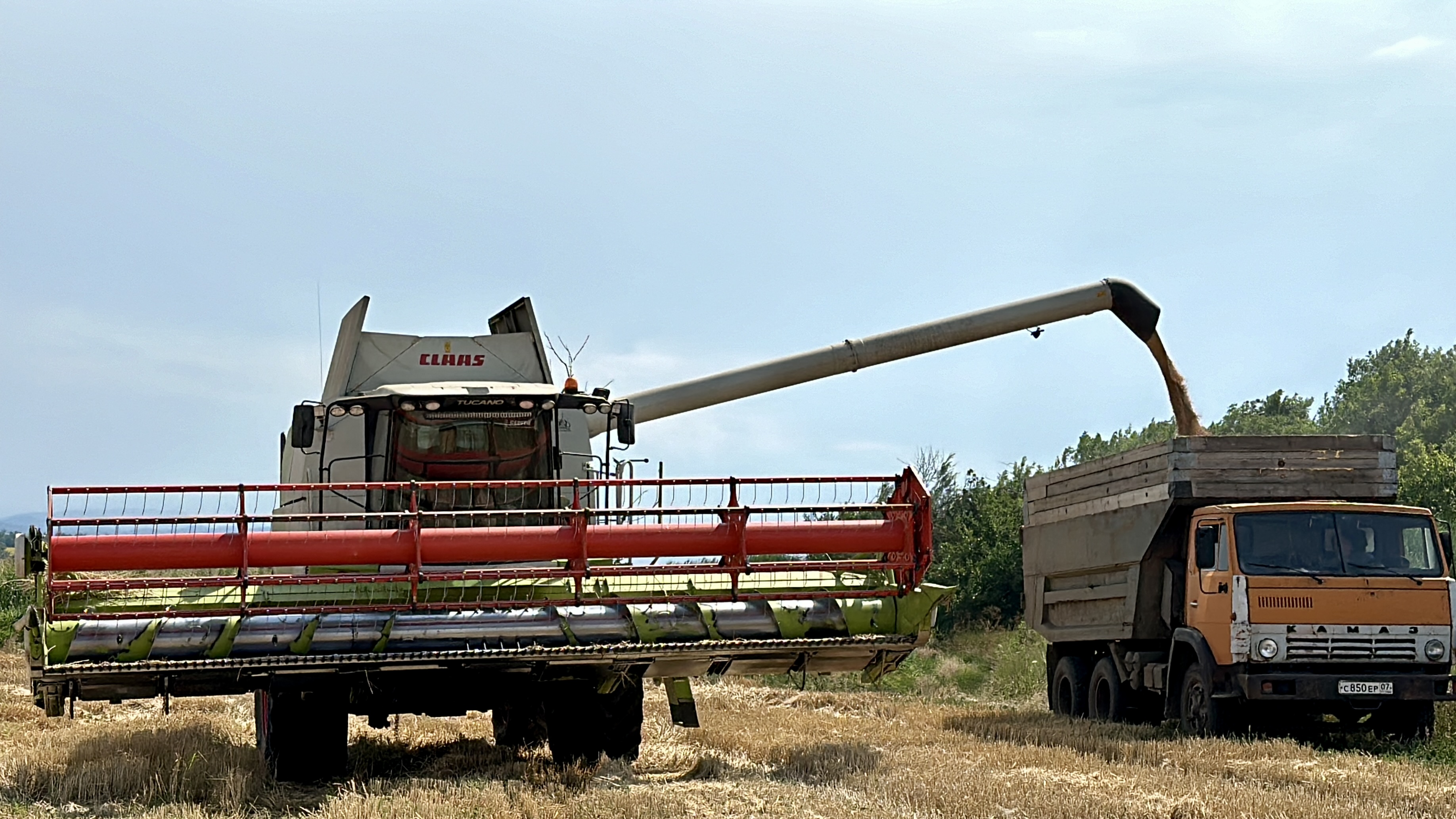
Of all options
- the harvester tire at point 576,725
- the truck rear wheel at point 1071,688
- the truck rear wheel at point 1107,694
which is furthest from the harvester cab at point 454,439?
the truck rear wheel at point 1071,688

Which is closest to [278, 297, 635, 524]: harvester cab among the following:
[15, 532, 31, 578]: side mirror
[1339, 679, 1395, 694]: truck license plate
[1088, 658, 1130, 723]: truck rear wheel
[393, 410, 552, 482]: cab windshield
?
[393, 410, 552, 482]: cab windshield

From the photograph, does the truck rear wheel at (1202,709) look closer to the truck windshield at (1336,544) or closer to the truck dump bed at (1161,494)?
the truck dump bed at (1161,494)

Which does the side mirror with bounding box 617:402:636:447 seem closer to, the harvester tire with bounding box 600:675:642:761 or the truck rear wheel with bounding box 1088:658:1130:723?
the harvester tire with bounding box 600:675:642:761

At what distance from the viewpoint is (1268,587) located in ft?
42.5

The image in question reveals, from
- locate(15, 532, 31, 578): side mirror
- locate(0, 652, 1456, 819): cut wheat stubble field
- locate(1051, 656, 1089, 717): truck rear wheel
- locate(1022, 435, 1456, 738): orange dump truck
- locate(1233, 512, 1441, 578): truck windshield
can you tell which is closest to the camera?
locate(0, 652, 1456, 819): cut wheat stubble field

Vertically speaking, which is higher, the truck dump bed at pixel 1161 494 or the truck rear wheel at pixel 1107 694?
the truck dump bed at pixel 1161 494

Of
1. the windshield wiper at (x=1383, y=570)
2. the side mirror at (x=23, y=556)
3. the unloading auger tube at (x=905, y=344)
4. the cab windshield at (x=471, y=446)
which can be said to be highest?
the unloading auger tube at (x=905, y=344)

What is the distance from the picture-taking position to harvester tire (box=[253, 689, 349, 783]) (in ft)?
33.1

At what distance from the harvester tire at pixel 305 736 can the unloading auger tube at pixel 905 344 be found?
10721 mm

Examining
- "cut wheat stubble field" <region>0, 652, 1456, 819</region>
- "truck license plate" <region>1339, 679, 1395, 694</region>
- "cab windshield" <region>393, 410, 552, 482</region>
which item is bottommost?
"cut wheat stubble field" <region>0, 652, 1456, 819</region>

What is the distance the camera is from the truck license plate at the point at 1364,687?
41.9 ft

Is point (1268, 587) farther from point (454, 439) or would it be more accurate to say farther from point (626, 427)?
point (454, 439)

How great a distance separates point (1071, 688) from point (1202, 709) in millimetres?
3385

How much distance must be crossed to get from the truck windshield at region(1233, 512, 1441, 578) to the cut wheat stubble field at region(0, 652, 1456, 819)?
5.87 ft
